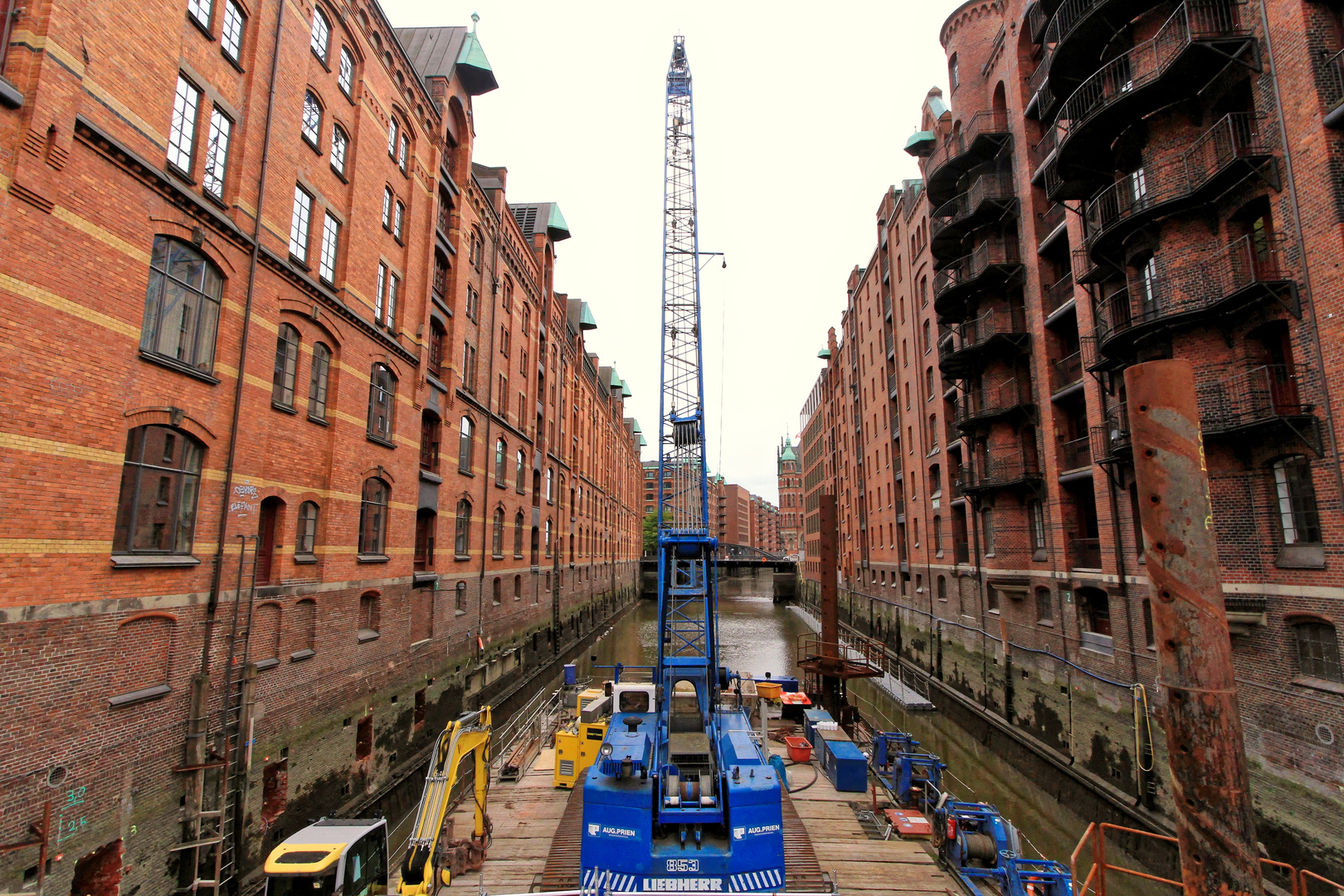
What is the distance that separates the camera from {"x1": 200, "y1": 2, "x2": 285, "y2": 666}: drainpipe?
1125 cm

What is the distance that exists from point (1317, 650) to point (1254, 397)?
481 centimetres

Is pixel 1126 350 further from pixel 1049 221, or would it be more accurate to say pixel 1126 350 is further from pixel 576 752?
pixel 576 752

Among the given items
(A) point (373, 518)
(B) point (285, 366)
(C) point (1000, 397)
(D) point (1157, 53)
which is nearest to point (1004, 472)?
(C) point (1000, 397)

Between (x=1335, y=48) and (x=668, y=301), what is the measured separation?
17260 mm

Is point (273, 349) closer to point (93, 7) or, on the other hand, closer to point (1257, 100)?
point (93, 7)

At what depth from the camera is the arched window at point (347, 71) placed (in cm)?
1662

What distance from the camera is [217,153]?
12102 millimetres

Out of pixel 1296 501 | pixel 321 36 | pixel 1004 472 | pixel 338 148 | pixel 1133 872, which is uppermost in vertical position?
pixel 321 36

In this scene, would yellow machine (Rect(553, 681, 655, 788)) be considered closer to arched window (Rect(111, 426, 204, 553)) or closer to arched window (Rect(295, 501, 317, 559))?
arched window (Rect(295, 501, 317, 559))

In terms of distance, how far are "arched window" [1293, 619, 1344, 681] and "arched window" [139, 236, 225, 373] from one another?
20.5 metres

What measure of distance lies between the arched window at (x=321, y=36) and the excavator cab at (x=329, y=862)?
16.8 m

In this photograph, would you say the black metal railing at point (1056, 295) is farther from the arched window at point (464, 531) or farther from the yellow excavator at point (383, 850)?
the arched window at point (464, 531)

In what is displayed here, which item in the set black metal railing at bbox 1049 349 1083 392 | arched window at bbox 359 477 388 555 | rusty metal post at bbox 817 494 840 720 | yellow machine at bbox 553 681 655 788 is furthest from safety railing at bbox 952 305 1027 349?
arched window at bbox 359 477 388 555

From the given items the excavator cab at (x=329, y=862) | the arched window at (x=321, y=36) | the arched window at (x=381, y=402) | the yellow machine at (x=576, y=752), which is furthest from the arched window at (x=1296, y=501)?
the arched window at (x=321, y=36)
